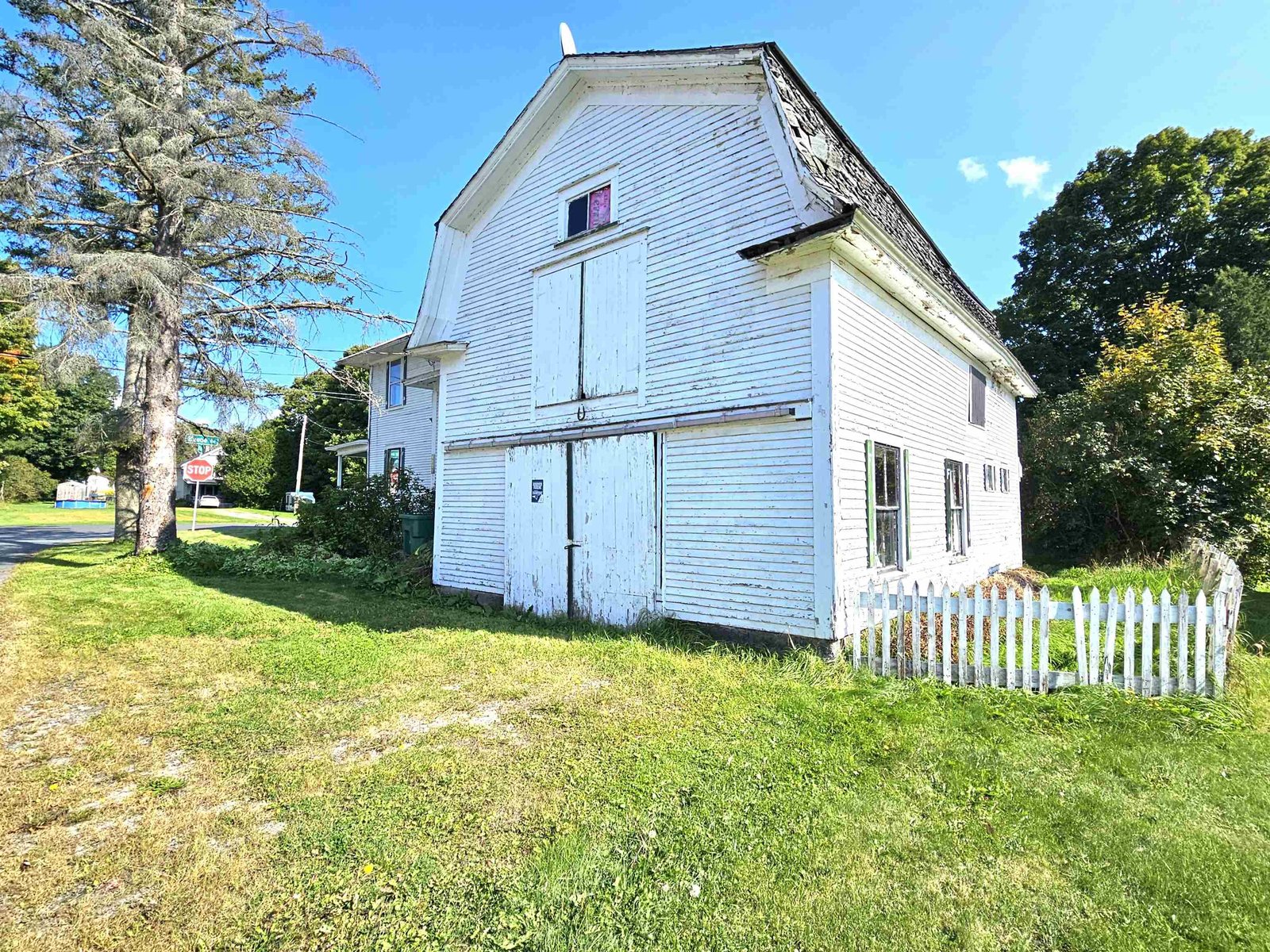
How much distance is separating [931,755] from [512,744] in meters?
2.99

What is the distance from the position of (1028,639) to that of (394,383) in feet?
70.3

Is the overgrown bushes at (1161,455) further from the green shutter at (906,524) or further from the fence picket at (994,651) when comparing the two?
the fence picket at (994,651)

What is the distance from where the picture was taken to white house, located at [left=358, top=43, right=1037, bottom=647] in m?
6.54

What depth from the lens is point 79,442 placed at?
13.8 metres

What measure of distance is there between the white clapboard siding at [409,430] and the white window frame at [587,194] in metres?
10.9

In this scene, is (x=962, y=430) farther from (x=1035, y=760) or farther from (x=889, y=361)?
(x=1035, y=760)

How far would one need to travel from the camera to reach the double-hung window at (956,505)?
10.2 m

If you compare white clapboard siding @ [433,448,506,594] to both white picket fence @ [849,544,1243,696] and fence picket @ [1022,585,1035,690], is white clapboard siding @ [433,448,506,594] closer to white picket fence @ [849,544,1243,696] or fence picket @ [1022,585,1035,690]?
white picket fence @ [849,544,1243,696]

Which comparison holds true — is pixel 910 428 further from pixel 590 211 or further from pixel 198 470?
pixel 198 470

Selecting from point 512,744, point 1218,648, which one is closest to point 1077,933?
point 512,744

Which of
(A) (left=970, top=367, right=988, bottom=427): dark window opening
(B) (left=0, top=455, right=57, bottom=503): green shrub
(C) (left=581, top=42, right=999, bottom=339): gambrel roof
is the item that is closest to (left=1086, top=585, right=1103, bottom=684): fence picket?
(C) (left=581, top=42, right=999, bottom=339): gambrel roof

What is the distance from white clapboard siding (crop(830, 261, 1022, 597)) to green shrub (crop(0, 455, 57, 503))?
2024 inches

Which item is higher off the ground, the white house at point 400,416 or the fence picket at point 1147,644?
the white house at point 400,416

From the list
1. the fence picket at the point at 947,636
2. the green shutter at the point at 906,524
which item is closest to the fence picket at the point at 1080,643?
the fence picket at the point at 947,636
